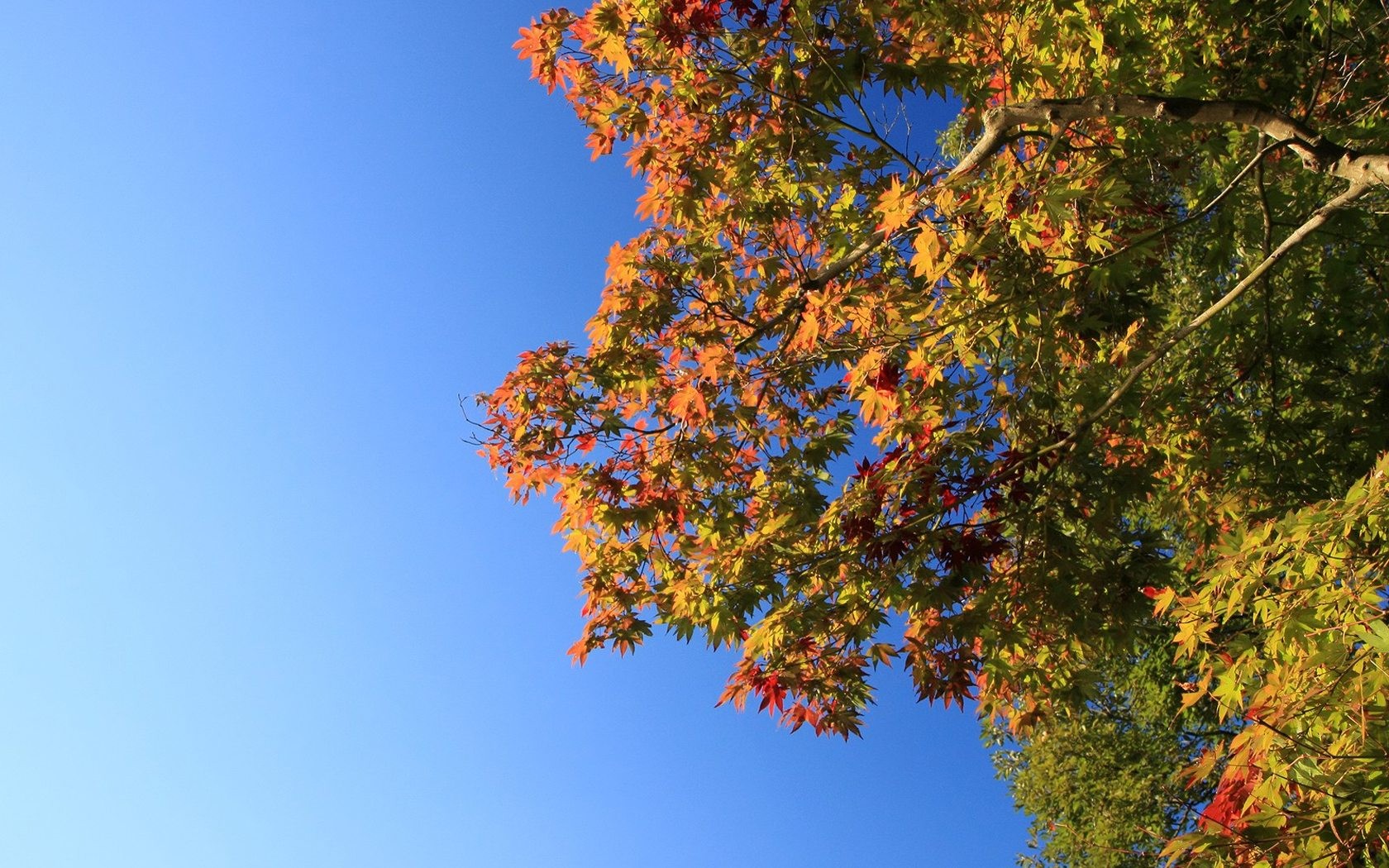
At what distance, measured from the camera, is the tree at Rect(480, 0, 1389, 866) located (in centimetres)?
495

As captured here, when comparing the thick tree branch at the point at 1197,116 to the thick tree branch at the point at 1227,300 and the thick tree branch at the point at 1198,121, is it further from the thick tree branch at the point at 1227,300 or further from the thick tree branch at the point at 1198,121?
the thick tree branch at the point at 1227,300

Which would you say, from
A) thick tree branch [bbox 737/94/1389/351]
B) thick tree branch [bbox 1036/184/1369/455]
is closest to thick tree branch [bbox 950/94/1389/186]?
thick tree branch [bbox 737/94/1389/351]

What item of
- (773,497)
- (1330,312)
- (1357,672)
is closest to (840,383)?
(773,497)

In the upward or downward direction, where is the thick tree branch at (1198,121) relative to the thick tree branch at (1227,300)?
upward

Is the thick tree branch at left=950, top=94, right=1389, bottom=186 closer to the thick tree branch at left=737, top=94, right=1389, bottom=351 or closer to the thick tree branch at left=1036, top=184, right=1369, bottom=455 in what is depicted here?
the thick tree branch at left=737, top=94, right=1389, bottom=351

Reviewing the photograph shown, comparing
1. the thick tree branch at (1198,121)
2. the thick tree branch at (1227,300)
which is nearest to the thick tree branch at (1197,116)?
the thick tree branch at (1198,121)

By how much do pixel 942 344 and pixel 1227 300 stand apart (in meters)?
1.33

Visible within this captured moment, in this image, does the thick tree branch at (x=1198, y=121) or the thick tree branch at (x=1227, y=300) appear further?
the thick tree branch at (x=1227, y=300)

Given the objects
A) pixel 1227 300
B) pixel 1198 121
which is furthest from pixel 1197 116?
pixel 1227 300

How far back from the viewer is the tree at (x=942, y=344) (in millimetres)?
4945

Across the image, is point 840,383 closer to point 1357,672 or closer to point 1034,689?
point 1034,689

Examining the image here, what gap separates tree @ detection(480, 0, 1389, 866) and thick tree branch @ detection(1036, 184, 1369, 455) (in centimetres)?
3

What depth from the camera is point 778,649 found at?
5.34 meters

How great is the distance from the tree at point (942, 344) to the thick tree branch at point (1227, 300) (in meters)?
0.03
